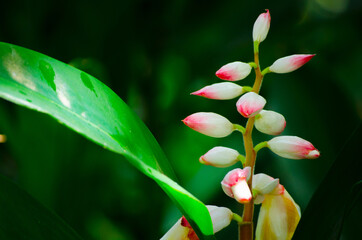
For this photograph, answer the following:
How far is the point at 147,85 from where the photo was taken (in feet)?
3.94

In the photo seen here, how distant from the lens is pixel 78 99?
15.5 inches

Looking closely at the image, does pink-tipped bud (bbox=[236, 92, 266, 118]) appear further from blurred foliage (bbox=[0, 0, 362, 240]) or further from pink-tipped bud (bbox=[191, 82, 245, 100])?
blurred foliage (bbox=[0, 0, 362, 240])

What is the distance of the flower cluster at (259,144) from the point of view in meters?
0.44

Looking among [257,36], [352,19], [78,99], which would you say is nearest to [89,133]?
[78,99]

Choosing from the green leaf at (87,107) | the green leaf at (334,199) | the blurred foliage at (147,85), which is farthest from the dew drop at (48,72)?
the blurred foliage at (147,85)

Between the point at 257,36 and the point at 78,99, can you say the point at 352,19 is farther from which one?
the point at 78,99

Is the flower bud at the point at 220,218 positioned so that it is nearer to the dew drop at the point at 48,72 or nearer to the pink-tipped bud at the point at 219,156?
the pink-tipped bud at the point at 219,156

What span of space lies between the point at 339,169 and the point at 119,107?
0.18m

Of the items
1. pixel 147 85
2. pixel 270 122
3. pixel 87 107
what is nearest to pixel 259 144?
pixel 270 122

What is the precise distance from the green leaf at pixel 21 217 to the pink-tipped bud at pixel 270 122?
186 mm

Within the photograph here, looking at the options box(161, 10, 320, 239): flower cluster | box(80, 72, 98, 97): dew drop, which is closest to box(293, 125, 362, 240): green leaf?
box(161, 10, 320, 239): flower cluster

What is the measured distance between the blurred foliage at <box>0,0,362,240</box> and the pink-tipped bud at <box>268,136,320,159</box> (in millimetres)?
493

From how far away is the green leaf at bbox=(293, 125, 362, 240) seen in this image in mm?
414

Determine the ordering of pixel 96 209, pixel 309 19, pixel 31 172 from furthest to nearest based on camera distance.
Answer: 1. pixel 309 19
2. pixel 96 209
3. pixel 31 172
